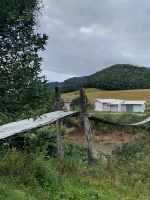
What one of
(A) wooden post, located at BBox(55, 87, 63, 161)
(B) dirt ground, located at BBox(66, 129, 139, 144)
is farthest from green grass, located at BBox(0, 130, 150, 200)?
(B) dirt ground, located at BBox(66, 129, 139, 144)

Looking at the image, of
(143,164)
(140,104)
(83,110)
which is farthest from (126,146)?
(140,104)

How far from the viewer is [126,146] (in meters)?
8.21

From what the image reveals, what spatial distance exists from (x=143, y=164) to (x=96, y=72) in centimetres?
5635

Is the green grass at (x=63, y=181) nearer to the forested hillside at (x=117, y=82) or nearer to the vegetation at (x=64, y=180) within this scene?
the vegetation at (x=64, y=180)

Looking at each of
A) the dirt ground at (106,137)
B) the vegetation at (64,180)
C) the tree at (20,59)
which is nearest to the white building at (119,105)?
the dirt ground at (106,137)

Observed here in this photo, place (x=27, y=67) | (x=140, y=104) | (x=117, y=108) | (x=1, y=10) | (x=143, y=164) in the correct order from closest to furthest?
(x=1, y=10)
(x=27, y=67)
(x=143, y=164)
(x=140, y=104)
(x=117, y=108)

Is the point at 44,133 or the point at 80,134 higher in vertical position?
the point at 44,133

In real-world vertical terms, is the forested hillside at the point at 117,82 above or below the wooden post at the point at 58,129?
above

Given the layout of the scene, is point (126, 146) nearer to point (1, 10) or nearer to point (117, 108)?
point (1, 10)

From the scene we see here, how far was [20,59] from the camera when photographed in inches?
107

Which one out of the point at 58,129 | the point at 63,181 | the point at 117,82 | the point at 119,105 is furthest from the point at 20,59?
the point at 117,82

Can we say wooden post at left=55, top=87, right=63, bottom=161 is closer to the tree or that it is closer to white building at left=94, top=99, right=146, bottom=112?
the tree

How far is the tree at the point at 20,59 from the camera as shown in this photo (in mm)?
2566

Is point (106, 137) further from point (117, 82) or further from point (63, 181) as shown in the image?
point (117, 82)
